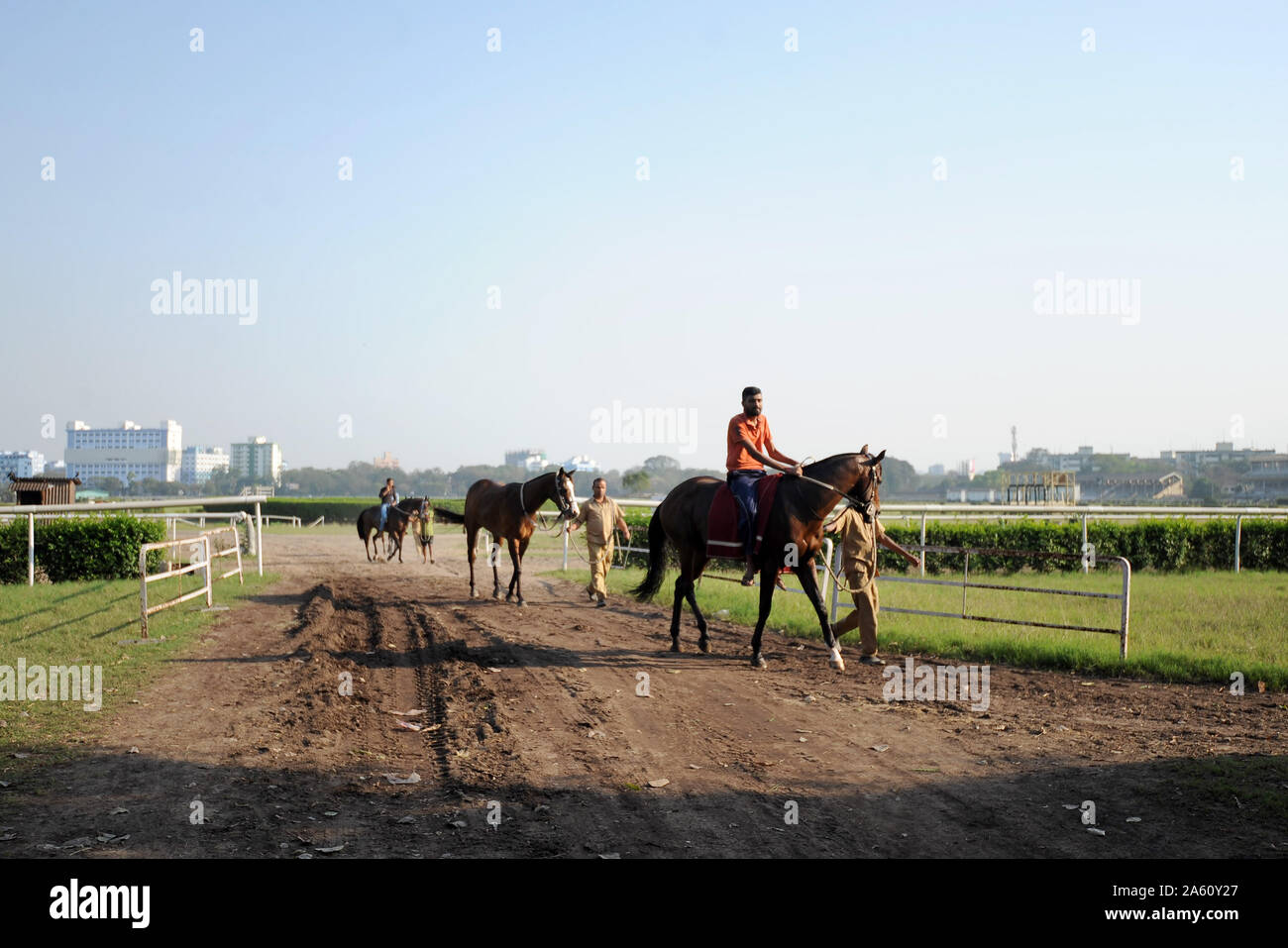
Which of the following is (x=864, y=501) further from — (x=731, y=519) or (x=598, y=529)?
(x=598, y=529)

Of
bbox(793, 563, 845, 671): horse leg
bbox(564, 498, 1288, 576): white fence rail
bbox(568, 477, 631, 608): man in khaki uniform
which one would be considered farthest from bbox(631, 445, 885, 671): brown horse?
bbox(564, 498, 1288, 576): white fence rail

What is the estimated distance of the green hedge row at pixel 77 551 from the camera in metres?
18.8

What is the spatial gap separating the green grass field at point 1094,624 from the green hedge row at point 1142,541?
3.36m

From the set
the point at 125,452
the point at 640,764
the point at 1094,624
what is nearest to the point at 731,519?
the point at 640,764

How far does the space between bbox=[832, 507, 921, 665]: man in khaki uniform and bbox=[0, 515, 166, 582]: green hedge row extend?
50.2ft

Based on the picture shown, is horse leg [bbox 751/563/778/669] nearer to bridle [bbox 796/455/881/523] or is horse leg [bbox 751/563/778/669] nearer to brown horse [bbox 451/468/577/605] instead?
bridle [bbox 796/455/881/523]

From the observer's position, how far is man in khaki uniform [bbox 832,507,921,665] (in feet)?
33.4

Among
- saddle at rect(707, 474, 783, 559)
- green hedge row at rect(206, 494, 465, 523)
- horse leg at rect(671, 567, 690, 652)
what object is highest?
saddle at rect(707, 474, 783, 559)

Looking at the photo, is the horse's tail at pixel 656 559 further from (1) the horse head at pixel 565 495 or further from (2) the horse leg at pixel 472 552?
(2) the horse leg at pixel 472 552

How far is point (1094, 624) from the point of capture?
1253cm

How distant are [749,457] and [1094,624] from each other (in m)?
6.12
